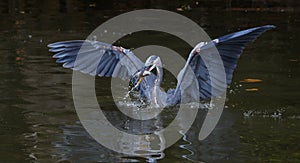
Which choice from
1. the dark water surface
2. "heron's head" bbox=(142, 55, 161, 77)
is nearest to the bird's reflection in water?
the dark water surface

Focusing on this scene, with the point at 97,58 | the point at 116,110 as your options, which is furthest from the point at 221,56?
the point at 97,58

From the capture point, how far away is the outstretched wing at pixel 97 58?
714 cm

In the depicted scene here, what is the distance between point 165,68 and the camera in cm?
896

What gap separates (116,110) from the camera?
6855 mm

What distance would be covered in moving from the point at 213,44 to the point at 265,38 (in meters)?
4.99

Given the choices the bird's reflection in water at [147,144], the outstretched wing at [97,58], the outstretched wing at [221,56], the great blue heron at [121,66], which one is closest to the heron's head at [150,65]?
the great blue heron at [121,66]

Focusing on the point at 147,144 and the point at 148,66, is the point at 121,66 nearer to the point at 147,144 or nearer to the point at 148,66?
the point at 148,66

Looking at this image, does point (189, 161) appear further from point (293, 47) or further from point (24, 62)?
point (293, 47)

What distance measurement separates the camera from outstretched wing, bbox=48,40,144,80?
7137mm

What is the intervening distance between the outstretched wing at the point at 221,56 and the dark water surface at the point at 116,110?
0.29 meters

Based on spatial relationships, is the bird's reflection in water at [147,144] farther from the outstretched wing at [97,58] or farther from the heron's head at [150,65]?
the outstretched wing at [97,58]

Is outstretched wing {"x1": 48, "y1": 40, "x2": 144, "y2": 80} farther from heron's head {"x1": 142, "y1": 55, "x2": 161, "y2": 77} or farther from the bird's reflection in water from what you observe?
the bird's reflection in water

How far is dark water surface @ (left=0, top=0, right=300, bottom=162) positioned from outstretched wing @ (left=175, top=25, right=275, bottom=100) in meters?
0.29

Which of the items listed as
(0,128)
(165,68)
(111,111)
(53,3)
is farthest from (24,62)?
(53,3)
